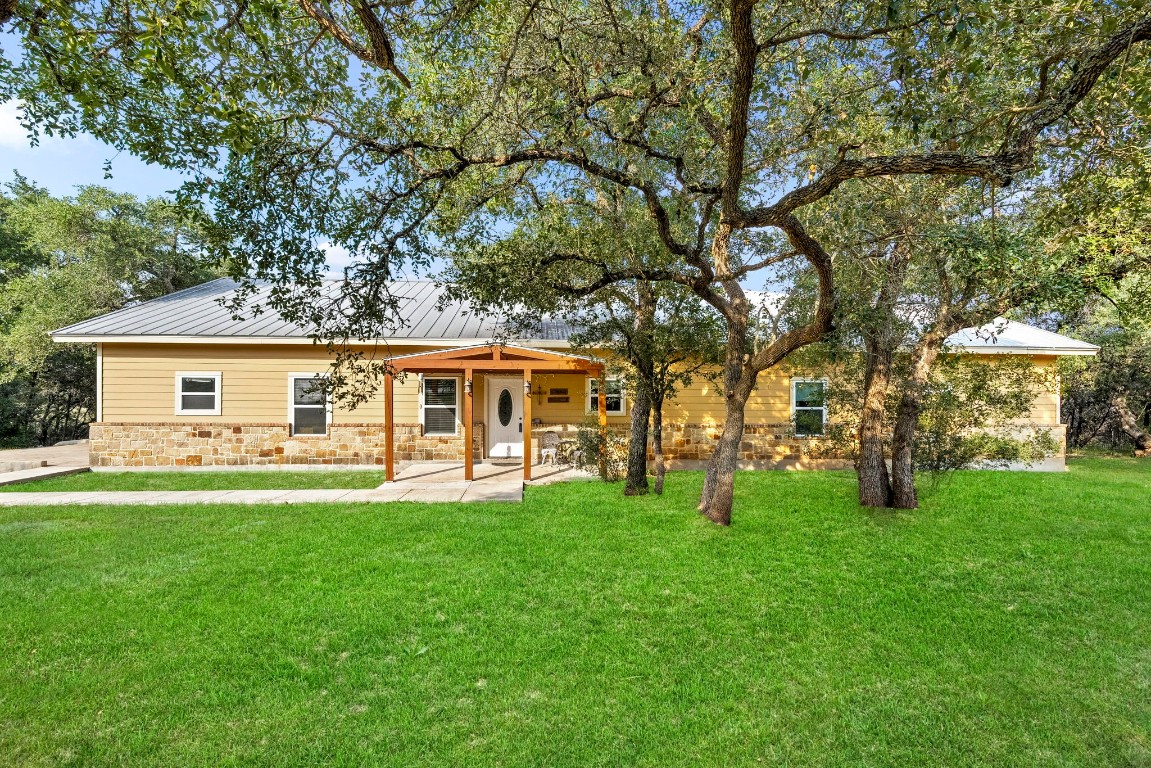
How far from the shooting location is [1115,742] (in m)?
2.89

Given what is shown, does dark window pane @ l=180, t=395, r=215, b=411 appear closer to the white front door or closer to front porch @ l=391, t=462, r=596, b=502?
front porch @ l=391, t=462, r=596, b=502

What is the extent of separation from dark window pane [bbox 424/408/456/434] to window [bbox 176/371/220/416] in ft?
15.9

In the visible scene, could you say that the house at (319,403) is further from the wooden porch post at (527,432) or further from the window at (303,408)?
the wooden porch post at (527,432)

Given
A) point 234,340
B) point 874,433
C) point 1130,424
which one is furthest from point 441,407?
point 1130,424

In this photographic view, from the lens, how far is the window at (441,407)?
12977mm

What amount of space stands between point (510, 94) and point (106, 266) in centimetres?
1807

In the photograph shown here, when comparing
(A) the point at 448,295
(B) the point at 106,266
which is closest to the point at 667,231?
(A) the point at 448,295

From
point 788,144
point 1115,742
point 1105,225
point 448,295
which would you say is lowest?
point 1115,742

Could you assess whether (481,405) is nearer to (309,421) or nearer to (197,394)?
(309,421)

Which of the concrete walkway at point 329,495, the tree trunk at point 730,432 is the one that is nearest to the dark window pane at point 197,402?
the concrete walkway at point 329,495

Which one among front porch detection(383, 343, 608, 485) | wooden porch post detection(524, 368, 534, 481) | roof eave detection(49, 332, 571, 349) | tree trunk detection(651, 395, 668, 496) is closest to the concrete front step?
roof eave detection(49, 332, 571, 349)

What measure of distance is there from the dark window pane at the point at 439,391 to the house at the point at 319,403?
0.08 feet

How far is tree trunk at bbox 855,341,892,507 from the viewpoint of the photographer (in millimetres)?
8102

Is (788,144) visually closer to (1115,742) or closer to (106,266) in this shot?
(1115,742)
